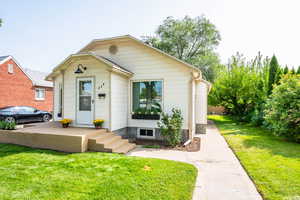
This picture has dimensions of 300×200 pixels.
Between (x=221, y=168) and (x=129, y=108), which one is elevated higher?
(x=129, y=108)

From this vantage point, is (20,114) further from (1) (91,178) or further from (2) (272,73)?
(2) (272,73)

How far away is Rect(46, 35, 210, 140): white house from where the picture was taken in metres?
6.56

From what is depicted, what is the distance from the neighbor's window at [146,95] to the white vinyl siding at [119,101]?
44cm

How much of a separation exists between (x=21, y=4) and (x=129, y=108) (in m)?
7.65

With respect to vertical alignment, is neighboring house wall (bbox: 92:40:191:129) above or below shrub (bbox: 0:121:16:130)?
above

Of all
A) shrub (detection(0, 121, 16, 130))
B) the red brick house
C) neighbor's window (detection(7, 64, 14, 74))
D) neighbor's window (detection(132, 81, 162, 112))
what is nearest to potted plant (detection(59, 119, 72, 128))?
shrub (detection(0, 121, 16, 130))

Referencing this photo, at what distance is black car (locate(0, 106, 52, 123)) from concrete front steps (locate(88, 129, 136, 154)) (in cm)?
957

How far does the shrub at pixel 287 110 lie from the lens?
7.02 meters

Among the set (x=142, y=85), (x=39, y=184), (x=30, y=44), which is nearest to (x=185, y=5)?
(x=142, y=85)

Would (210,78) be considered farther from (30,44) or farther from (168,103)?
(30,44)

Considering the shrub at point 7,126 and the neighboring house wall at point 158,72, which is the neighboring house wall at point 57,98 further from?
the neighboring house wall at point 158,72

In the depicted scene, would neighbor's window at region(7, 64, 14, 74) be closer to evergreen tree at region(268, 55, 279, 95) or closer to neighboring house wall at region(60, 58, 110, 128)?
neighboring house wall at region(60, 58, 110, 128)

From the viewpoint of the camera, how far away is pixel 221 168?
13.7ft

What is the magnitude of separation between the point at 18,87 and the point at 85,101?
44.8 ft
